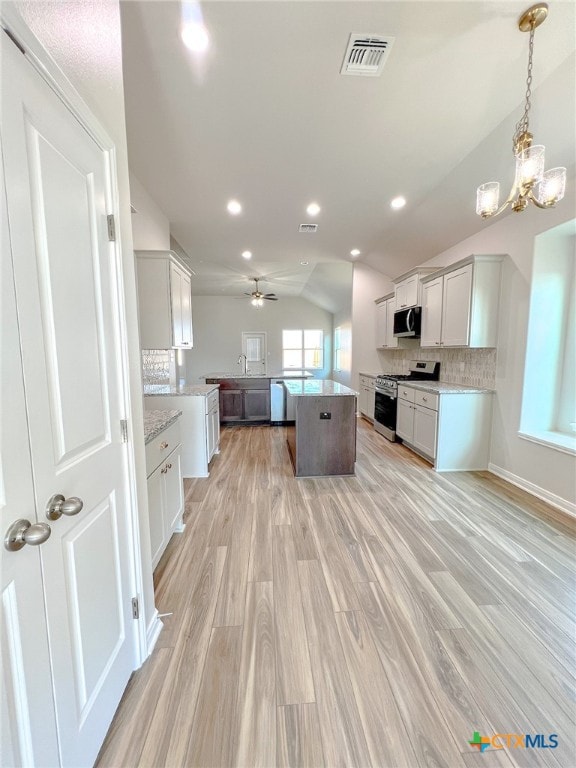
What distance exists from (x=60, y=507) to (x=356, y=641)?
1.45 meters

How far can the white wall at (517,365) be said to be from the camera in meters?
2.63

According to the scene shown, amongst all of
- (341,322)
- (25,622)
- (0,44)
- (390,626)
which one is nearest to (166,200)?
(0,44)

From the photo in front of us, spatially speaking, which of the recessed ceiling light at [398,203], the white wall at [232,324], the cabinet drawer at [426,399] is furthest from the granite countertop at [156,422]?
the white wall at [232,324]

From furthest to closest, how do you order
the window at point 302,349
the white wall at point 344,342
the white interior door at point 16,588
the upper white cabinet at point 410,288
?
the window at point 302,349 → the white wall at point 344,342 → the upper white cabinet at point 410,288 → the white interior door at point 16,588

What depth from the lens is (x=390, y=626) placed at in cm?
151

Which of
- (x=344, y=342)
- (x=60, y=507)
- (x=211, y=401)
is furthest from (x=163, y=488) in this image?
(x=344, y=342)

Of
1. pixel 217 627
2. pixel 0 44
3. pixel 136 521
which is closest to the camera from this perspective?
pixel 0 44

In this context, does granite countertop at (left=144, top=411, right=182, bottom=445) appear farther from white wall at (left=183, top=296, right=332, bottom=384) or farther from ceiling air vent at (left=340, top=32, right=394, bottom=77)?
white wall at (left=183, top=296, right=332, bottom=384)

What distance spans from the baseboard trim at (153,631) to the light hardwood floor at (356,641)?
0.05 meters

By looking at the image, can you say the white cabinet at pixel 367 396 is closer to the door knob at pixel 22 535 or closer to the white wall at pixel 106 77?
the white wall at pixel 106 77

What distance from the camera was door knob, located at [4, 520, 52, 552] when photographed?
642 mm

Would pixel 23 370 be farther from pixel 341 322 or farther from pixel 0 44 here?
pixel 341 322

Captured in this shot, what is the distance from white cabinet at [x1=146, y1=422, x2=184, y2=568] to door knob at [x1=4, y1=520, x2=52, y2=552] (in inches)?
41.1

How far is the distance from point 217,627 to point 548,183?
3084 mm
